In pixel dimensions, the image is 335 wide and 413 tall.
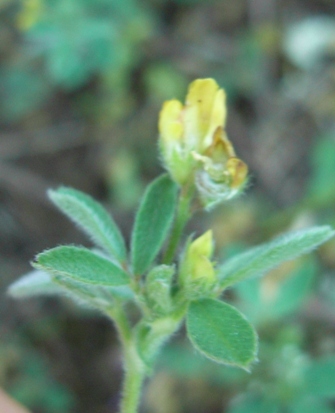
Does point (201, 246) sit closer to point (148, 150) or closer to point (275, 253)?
point (275, 253)

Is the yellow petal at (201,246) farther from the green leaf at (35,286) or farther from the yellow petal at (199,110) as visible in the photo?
the green leaf at (35,286)

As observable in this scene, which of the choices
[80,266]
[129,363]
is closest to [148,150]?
[129,363]

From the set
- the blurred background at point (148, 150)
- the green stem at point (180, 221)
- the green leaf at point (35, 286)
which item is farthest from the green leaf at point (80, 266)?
the blurred background at point (148, 150)

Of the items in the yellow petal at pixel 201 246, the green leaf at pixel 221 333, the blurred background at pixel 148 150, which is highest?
the blurred background at pixel 148 150

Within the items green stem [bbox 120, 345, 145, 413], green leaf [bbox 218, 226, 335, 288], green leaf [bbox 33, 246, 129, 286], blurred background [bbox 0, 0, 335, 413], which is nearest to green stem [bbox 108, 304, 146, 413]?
green stem [bbox 120, 345, 145, 413]

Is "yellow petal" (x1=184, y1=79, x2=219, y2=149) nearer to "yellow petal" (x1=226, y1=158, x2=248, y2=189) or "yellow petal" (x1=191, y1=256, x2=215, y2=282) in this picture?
"yellow petal" (x1=226, y1=158, x2=248, y2=189)

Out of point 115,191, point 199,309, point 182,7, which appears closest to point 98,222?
point 199,309
